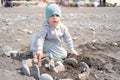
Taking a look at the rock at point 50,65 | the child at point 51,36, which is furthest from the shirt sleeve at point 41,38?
the rock at point 50,65

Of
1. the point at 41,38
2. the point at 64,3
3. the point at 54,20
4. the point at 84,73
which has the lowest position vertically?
the point at 64,3

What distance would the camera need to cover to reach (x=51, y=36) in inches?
185

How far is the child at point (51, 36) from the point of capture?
4566 mm

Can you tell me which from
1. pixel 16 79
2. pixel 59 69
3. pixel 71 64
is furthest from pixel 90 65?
pixel 16 79

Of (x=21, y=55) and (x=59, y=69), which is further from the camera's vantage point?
(x=21, y=55)

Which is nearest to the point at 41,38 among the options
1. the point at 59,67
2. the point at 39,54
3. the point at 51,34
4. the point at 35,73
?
the point at 51,34

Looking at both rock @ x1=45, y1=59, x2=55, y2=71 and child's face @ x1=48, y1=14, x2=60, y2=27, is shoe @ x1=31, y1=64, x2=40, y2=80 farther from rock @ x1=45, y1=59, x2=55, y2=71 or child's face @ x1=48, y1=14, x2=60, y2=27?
child's face @ x1=48, y1=14, x2=60, y2=27

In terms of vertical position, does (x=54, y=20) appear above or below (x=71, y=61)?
above

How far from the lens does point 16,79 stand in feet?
11.6

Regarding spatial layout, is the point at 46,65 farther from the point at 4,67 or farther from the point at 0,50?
the point at 0,50

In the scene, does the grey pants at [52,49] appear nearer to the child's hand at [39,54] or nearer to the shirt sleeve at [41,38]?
the shirt sleeve at [41,38]

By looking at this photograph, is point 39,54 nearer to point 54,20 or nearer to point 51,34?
point 51,34

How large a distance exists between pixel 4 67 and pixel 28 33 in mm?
3312

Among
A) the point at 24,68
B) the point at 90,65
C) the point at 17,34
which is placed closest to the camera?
the point at 24,68
